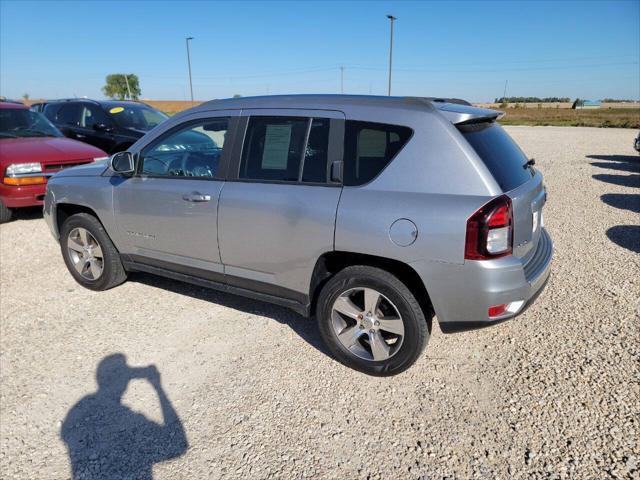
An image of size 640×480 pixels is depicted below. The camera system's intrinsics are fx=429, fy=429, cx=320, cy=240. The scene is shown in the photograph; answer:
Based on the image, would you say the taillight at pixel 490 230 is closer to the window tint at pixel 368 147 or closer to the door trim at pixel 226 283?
the window tint at pixel 368 147

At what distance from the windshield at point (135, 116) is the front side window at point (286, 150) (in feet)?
23.3

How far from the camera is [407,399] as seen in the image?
2.77 meters

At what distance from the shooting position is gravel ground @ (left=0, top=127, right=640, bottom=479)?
232 cm

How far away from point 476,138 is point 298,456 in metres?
2.18

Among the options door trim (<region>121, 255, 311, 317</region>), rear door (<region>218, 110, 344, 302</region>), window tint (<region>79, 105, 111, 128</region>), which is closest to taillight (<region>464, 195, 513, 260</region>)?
rear door (<region>218, 110, 344, 302</region>)

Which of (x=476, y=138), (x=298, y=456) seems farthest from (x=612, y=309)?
(x=298, y=456)

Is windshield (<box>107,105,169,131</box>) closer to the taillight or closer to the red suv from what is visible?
the red suv

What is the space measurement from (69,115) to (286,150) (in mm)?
8913

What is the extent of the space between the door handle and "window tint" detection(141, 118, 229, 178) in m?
0.18

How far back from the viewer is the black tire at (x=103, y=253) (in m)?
4.14

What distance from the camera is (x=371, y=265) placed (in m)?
2.86

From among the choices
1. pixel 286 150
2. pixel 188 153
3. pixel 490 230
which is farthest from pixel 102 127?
pixel 490 230

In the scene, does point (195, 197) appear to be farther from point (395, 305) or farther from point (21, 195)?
point (21, 195)

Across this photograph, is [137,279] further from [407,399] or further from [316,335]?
[407,399]
